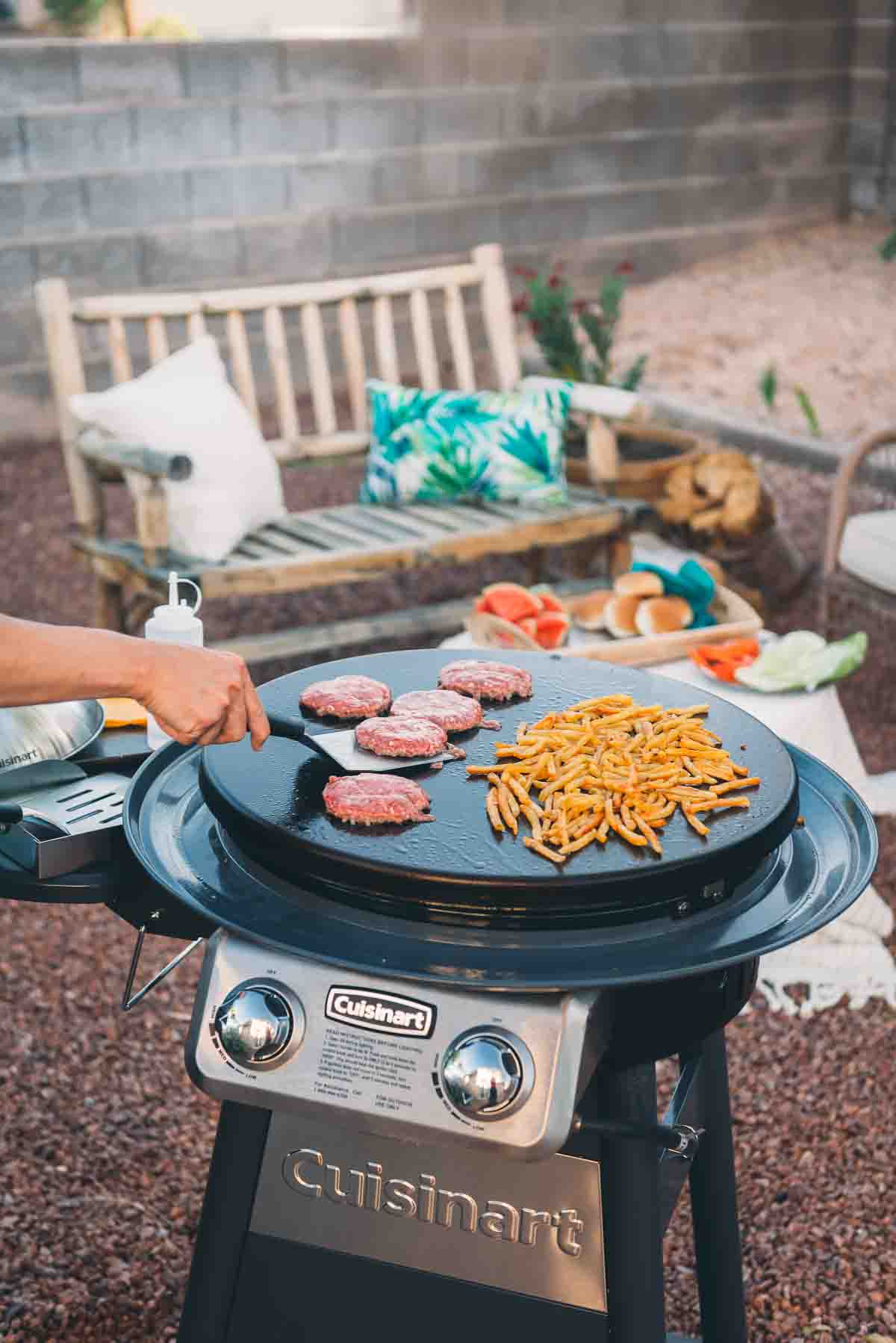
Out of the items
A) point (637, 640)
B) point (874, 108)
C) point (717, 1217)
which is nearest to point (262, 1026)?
point (717, 1217)

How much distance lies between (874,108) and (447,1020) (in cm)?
790

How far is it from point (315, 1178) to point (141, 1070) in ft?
3.65

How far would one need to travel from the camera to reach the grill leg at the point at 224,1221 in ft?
5.03

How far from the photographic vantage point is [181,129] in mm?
6211

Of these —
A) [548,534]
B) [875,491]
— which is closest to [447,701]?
[548,534]

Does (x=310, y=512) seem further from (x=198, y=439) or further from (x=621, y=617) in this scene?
(x=621, y=617)

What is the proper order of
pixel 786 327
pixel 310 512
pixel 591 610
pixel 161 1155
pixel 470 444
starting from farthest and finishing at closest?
1. pixel 786 327
2. pixel 310 512
3. pixel 470 444
4. pixel 591 610
5. pixel 161 1155

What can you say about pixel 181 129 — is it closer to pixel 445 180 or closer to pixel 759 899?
pixel 445 180

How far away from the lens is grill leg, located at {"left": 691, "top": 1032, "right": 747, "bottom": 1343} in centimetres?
185

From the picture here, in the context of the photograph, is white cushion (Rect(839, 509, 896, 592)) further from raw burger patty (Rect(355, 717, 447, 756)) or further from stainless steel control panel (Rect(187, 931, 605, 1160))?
stainless steel control panel (Rect(187, 931, 605, 1160))

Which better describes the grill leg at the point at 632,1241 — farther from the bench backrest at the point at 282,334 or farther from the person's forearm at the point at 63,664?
the bench backrest at the point at 282,334

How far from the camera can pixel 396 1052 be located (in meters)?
1.32

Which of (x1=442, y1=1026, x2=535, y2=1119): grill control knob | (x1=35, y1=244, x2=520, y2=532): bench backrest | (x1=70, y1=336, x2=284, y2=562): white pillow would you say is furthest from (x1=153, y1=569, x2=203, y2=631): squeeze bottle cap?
(x1=35, y1=244, x2=520, y2=532): bench backrest

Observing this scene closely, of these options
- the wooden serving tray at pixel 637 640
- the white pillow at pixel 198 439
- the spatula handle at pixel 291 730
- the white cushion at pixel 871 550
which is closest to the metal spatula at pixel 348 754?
the spatula handle at pixel 291 730
